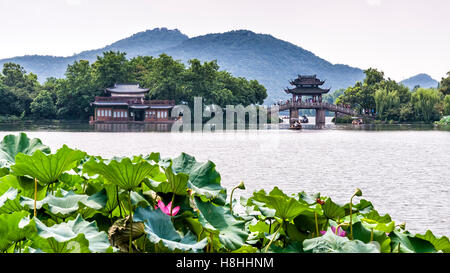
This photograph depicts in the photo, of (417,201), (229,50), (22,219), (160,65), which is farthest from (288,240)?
(229,50)

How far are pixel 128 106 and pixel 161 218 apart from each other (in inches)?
1335

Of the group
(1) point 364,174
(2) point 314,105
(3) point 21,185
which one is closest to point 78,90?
(2) point 314,105

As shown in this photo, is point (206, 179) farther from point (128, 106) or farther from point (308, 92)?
point (308, 92)

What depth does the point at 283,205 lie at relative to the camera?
3.92 ft

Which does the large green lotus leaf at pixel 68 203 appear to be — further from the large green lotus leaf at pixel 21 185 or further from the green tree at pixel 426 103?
the green tree at pixel 426 103

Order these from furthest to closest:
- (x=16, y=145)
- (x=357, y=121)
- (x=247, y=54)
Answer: (x=247, y=54) < (x=357, y=121) < (x=16, y=145)

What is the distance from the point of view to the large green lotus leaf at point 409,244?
1.10m

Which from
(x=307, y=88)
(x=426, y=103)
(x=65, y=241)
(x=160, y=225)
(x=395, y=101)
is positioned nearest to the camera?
(x=65, y=241)

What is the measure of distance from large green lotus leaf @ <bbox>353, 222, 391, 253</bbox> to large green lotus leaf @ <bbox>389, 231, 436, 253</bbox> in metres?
0.03

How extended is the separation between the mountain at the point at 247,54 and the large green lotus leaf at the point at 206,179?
14454cm

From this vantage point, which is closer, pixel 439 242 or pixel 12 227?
pixel 12 227

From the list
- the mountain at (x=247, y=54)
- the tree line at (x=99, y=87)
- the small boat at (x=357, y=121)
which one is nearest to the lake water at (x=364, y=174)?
the tree line at (x=99, y=87)
